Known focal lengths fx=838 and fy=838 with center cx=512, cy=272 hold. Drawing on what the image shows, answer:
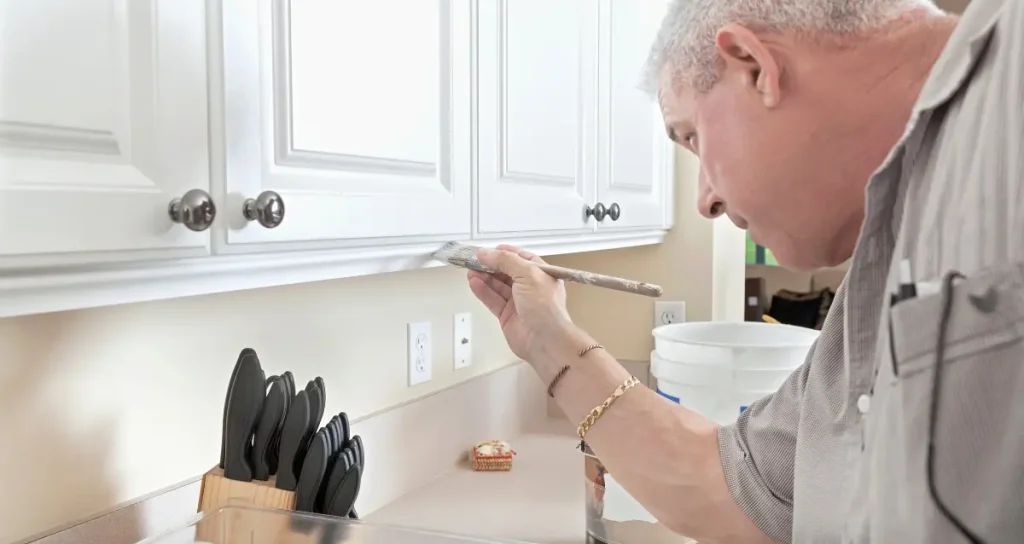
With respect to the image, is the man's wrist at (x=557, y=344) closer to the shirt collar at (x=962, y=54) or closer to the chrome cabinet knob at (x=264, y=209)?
the chrome cabinet knob at (x=264, y=209)

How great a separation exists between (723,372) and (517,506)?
0.44 meters

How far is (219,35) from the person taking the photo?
0.73 m

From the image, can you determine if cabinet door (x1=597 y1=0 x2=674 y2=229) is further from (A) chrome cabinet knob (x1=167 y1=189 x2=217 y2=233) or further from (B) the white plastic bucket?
(A) chrome cabinet knob (x1=167 y1=189 x2=217 y2=233)

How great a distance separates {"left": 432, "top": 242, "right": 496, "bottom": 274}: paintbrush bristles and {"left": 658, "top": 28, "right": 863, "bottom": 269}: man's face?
Result: 0.34 meters

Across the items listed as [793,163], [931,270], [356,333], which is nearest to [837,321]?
[793,163]

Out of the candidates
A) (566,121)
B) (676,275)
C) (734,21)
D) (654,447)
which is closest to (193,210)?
(734,21)

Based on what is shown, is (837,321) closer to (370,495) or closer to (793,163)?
(793,163)

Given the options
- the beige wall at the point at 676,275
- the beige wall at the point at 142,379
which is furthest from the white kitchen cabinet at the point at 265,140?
the beige wall at the point at 676,275

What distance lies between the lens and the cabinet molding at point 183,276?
62cm

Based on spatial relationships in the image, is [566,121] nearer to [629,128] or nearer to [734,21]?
[629,128]

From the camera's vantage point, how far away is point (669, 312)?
6.51 feet

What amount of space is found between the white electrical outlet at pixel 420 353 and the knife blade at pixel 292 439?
543 millimetres

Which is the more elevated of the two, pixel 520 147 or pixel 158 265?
pixel 520 147

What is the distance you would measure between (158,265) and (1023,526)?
2.12ft
